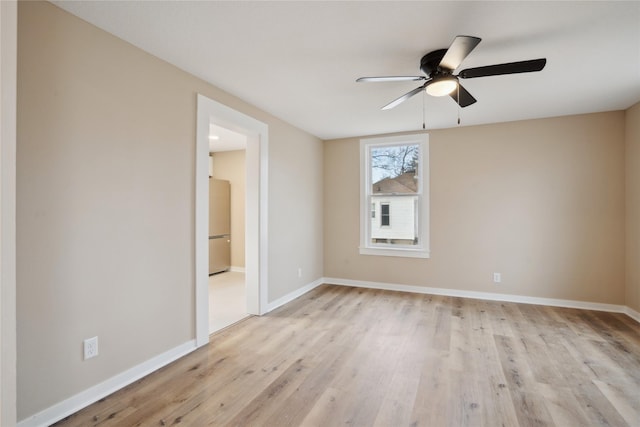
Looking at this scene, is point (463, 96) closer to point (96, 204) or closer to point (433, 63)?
point (433, 63)

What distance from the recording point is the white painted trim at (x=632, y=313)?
341 centimetres

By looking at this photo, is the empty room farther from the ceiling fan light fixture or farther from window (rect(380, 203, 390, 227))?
window (rect(380, 203, 390, 227))

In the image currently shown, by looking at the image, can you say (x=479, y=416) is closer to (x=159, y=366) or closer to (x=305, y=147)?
(x=159, y=366)

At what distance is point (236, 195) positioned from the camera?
6469 mm

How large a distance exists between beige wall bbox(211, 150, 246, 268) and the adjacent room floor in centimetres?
61

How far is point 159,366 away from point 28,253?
4.18ft

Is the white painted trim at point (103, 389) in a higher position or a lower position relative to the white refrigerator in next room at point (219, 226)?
lower

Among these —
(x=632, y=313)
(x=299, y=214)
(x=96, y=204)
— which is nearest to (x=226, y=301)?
(x=299, y=214)

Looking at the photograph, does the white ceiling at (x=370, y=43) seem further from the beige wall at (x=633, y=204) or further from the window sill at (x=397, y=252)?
the window sill at (x=397, y=252)

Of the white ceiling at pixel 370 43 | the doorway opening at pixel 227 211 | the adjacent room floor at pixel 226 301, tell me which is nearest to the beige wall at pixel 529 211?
the white ceiling at pixel 370 43

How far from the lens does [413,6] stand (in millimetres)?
1782

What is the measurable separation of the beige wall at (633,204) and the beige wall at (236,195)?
5931mm

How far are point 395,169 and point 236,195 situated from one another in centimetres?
339

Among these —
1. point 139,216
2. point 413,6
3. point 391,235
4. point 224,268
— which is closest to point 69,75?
point 139,216
